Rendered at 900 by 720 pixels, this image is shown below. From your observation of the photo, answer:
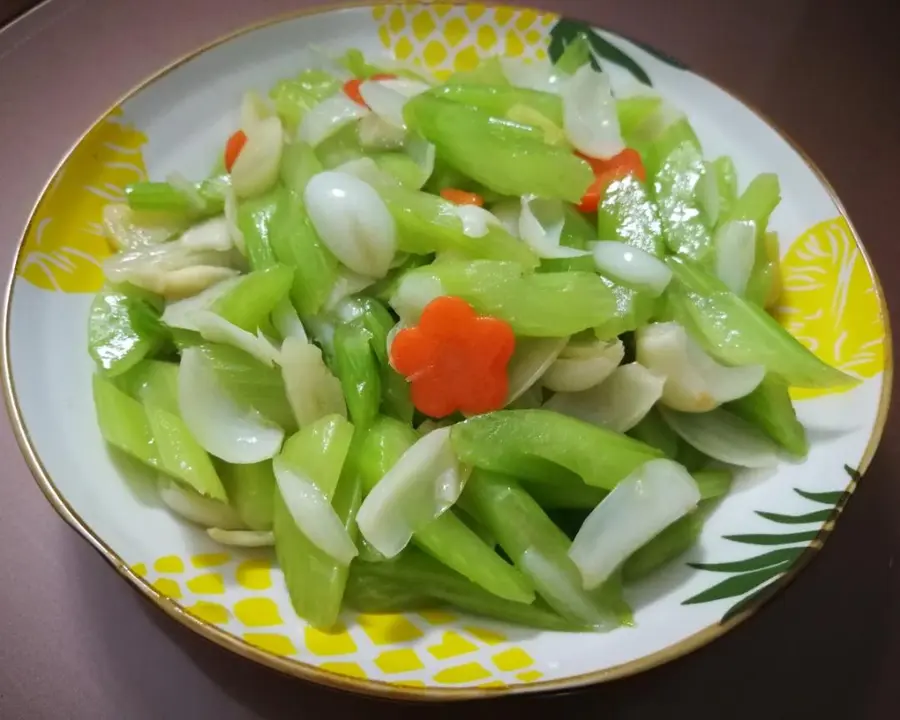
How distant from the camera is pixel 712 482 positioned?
99 cm

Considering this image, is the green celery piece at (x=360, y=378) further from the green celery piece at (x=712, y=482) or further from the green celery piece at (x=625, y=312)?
the green celery piece at (x=712, y=482)

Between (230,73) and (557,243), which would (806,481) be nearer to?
(557,243)

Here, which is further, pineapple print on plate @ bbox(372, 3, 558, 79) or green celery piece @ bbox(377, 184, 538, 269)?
pineapple print on plate @ bbox(372, 3, 558, 79)

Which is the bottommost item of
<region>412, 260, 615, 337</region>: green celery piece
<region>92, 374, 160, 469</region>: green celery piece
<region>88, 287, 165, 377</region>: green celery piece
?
<region>412, 260, 615, 337</region>: green celery piece

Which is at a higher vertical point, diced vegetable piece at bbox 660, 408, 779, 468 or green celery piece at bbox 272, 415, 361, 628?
green celery piece at bbox 272, 415, 361, 628

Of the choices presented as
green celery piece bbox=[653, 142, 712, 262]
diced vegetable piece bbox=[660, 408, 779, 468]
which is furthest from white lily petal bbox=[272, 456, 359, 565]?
green celery piece bbox=[653, 142, 712, 262]

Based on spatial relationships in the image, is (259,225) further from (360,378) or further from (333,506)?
(333,506)

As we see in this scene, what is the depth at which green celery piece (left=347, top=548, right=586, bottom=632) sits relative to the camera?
2.94ft

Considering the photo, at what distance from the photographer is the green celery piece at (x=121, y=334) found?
104cm

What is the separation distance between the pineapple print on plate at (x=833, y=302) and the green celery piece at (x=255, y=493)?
0.70 m

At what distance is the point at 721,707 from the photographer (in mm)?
1000

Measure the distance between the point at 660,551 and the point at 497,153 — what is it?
539 mm

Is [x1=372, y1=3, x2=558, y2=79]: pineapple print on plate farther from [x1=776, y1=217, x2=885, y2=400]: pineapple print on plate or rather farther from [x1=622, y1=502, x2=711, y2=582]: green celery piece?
[x1=622, y1=502, x2=711, y2=582]: green celery piece

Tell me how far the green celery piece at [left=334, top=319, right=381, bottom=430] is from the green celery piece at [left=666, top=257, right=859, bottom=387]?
0.39 m
